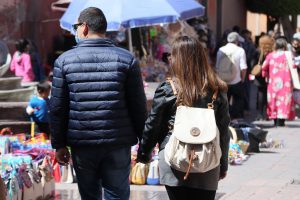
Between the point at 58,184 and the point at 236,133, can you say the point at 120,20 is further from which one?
the point at 58,184

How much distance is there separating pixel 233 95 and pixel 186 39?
10.9 m

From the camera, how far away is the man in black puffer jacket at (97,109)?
5504mm

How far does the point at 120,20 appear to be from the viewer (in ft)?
37.4

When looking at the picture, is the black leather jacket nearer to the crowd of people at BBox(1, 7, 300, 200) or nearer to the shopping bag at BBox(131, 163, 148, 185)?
the crowd of people at BBox(1, 7, 300, 200)

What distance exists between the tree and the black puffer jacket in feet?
72.4

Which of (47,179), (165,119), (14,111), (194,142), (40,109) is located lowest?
(47,179)

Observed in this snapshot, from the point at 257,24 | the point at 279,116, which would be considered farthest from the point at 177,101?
the point at 257,24

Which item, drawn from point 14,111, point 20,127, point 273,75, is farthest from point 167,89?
point 273,75

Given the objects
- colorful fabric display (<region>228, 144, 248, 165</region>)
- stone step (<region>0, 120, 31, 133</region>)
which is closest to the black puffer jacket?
colorful fabric display (<region>228, 144, 248, 165</region>)

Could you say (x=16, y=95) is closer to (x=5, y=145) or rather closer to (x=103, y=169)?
(x=5, y=145)

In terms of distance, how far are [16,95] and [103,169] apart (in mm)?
7545

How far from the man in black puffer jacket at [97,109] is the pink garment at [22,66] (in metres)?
8.96

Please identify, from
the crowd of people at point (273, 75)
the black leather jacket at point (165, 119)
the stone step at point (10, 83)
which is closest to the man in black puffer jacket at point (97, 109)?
the black leather jacket at point (165, 119)

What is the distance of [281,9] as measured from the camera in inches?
1083
